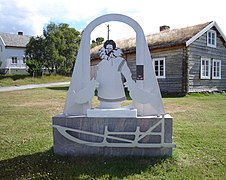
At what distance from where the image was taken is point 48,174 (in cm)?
391

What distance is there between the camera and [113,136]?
458 centimetres

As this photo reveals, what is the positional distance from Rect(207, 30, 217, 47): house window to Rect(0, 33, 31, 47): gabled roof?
35.3m

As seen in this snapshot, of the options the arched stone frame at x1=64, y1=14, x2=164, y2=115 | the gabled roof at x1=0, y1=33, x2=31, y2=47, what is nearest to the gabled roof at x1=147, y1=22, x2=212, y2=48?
the arched stone frame at x1=64, y1=14, x2=164, y2=115

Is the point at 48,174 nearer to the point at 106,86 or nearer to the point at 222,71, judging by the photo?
the point at 106,86

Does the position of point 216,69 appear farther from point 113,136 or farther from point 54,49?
point 54,49

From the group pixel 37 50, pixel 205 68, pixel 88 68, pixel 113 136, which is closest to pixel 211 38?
pixel 205 68

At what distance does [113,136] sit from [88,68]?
1.33 meters

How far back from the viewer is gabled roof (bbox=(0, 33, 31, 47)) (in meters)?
45.4

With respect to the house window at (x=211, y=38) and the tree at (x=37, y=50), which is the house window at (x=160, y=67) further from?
the tree at (x=37, y=50)

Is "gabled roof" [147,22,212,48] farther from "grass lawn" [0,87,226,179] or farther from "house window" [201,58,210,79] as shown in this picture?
"grass lawn" [0,87,226,179]

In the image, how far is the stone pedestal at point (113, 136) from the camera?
14.9ft

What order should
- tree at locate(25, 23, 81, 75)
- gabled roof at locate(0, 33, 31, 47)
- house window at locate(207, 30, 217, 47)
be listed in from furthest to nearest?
gabled roof at locate(0, 33, 31, 47)
tree at locate(25, 23, 81, 75)
house window at locate(207, 30, 217, 47)

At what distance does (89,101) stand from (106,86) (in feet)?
1.37

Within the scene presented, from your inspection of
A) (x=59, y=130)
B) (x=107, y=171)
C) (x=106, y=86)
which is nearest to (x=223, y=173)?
(x=107, y=171)
